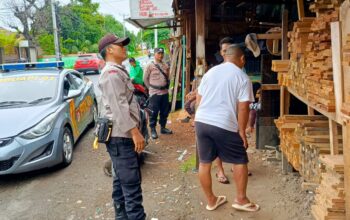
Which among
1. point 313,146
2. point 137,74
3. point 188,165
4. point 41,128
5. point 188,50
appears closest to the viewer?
point 313,146

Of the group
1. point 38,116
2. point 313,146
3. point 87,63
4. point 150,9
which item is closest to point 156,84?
point 150,9

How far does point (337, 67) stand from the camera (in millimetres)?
2664

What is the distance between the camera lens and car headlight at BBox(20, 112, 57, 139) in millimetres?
4883

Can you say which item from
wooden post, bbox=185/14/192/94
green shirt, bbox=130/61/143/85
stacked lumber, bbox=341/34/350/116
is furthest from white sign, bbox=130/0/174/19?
stacked lumber, bbox=341/34/350/116

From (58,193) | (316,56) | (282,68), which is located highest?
(316,56)

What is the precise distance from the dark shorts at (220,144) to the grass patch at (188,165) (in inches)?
64.0

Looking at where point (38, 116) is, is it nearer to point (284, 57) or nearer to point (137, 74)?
point (284, 57)

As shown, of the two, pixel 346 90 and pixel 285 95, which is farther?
pixel 285 95

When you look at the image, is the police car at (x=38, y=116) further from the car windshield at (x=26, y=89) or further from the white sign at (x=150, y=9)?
the white sign at (x=150, y=9)

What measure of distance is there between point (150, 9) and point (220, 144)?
5706 millimetres

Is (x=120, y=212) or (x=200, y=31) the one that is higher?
(x=200, y=31)

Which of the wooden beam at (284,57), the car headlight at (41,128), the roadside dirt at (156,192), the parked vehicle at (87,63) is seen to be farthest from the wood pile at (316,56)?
the parked vehicle at (87,63)

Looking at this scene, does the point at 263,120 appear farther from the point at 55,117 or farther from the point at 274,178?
the point at 55,117

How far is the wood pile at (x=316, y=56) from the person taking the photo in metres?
2.92
